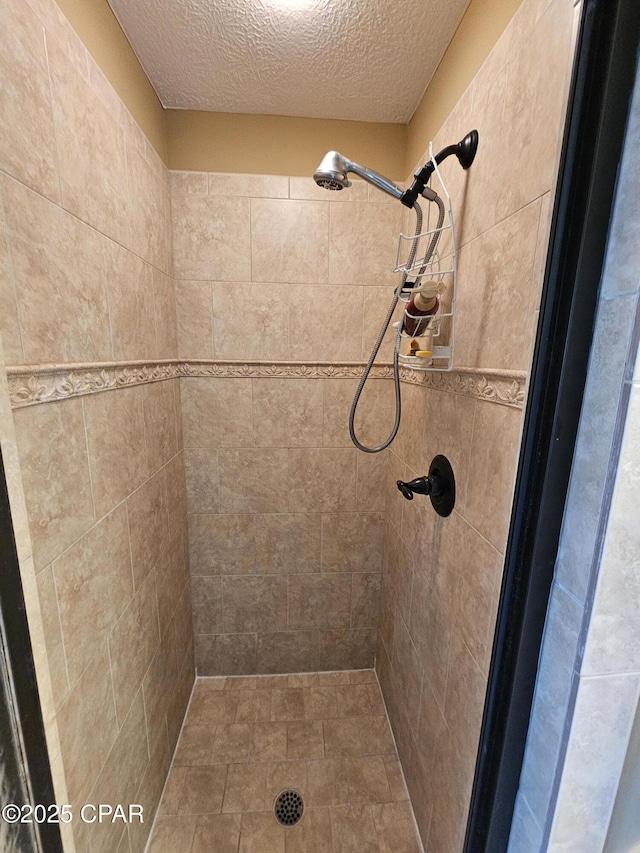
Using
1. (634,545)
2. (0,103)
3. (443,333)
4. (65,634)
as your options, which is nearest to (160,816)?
(65,634)

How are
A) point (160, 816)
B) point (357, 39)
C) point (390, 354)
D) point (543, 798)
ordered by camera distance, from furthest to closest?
point (390, 354) < point (160, 816) < point (357, 39) < point (543, 798)

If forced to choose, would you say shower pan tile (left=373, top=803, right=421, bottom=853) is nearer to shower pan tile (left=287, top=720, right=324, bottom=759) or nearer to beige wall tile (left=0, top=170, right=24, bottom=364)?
shower pan tile (left=287, top=720, right=324, bottom=759)

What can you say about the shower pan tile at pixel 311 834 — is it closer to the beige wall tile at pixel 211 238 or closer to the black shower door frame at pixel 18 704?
the black shower door frame at pixel 18 704

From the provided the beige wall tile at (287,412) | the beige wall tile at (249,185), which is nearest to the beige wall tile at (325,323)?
the beige wall tile at (287,412)

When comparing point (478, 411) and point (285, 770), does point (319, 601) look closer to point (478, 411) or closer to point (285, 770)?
point (285, 770)

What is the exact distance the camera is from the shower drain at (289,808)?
1.23 meters

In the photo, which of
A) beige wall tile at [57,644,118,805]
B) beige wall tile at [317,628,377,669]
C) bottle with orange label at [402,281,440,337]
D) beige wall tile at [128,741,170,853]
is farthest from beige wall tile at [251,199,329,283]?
beige wall tile at [128,741,170,853]

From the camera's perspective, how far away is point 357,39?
1.04m

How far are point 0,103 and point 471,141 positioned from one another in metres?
0.99

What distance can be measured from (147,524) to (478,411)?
1.10 meters

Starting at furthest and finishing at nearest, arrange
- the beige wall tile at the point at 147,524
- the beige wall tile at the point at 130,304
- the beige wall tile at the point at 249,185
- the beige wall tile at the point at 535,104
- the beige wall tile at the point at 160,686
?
the beige wall tile at the point at 249,185, the beige wall tile at the point at 160,686, the beige wall tile at the point at 147,524, the beige wall tile at the point at 130,304, the beige wall tile at the point at 535,104

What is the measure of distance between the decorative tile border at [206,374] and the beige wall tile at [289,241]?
38 cm

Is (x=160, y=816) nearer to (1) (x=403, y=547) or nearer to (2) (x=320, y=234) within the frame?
(1) (x=403, y=547)

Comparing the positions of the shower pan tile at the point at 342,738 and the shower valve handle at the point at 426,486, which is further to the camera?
the shower pan tile at the point at 342,738
